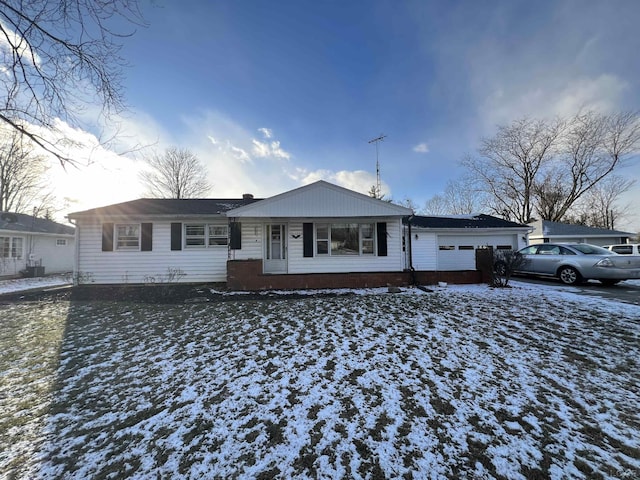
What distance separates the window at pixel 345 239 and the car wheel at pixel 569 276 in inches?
261

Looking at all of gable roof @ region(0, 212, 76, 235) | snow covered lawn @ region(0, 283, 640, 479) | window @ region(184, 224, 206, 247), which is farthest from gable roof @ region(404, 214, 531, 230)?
gable roof @ region(0, 212, 76, 235)

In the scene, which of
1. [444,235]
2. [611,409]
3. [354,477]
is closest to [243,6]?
[354,477]

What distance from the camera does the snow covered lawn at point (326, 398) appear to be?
1961mm

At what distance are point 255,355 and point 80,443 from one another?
190 cm

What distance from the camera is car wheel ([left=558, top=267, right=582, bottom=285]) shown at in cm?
878

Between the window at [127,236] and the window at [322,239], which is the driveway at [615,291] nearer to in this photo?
the window at [322,239]

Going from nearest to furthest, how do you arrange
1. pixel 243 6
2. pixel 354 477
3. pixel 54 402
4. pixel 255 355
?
pixel 354 477, pixel 54 402, pixel 255 355, pixel 243 6

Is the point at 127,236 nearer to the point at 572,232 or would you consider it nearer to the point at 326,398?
the point at 326,398

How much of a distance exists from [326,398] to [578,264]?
10.6 metres

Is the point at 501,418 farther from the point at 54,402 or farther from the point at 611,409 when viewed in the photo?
the point at 54,402

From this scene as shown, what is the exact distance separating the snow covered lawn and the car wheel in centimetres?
462

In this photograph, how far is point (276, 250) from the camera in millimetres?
10359

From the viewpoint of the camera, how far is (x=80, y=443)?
2178 millimetres

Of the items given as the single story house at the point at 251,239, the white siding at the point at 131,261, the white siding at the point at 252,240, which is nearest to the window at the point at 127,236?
the single story house at the point at 251,239
